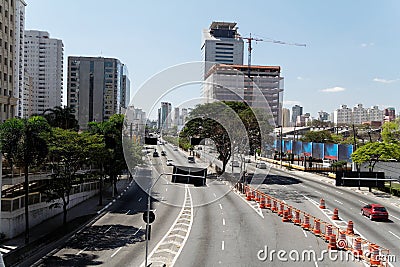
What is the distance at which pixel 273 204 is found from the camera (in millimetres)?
37844

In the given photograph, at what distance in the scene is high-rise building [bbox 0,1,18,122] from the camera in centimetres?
6078

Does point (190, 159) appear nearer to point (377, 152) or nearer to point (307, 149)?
point (377, 152)

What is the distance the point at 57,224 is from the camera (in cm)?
3228

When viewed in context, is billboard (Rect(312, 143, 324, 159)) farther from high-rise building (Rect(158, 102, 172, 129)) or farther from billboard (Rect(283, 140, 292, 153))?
high-rise building (Rect(158, 102, 172, 129))

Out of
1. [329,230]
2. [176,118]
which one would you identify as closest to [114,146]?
[329,230]

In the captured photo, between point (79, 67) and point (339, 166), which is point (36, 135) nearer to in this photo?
point (339, 166)

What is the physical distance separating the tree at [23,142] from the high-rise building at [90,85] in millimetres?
98020

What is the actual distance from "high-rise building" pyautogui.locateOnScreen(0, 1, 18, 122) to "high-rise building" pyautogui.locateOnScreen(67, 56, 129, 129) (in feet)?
189

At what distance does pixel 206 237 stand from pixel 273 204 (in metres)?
13.5

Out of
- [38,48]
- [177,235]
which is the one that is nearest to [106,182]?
[177,235]

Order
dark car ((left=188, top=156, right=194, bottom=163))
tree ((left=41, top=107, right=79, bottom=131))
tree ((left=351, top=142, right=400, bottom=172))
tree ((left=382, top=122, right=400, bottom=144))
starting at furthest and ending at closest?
tree ((left=382, top=122, right=400, bottom=144)) < tree ((left=41, top=107, right=79, bottom=131)) < tree ((left=351, top=142, right=400, bottom=172)) < dark car ((left=188, top=156, right=194, bottom=163))

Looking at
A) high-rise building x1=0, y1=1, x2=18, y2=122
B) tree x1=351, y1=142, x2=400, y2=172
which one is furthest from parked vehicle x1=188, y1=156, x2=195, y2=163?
high-rise building x1=0, y1=1, x2=18, y2=122

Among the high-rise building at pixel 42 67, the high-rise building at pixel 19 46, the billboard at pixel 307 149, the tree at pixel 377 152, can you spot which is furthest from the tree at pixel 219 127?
the high-rise building at pixel 42 67

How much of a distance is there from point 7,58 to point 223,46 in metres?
109
